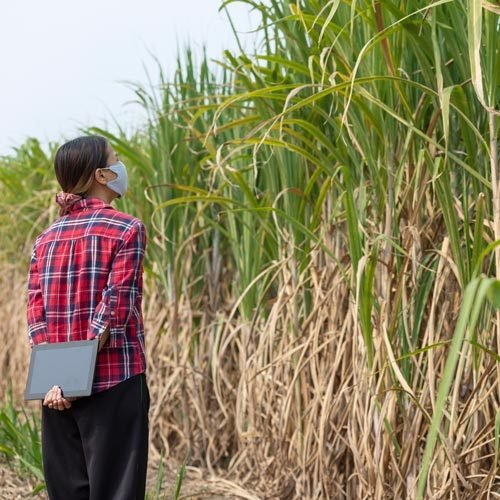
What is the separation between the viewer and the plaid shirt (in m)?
2.36

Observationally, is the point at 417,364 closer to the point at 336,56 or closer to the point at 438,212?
the point at 438,212

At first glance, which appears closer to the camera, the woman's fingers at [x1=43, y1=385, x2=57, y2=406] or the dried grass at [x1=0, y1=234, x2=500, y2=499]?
the woman's fingers at [x1=43, y1=385, x2=57, y2=406]

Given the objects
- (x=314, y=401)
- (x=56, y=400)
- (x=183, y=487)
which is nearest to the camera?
(x=56, y=400)

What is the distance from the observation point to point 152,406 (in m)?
4.64

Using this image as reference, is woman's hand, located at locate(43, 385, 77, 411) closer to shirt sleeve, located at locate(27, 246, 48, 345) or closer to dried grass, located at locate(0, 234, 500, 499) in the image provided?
shirt sleeve, located at locate(27, 246, 48, 345)

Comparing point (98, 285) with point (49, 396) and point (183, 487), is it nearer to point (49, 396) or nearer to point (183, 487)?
point (49, 396)

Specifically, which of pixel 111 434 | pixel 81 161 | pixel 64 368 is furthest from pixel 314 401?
pixel 81 161

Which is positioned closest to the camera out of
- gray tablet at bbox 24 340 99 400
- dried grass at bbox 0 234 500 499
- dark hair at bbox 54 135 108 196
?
gray tablet at bbox 24 340 99 400

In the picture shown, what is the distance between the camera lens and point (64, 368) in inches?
92.4

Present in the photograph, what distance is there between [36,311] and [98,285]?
23cm

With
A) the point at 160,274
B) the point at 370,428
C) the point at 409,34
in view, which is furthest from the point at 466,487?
the point at 160,274

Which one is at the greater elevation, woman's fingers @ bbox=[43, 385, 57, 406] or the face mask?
the face mask

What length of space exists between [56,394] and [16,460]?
1.97m

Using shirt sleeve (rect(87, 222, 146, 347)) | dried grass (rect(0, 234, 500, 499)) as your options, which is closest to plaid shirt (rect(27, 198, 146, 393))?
shirt sleeve (rect(87, 222, 146, 347))
